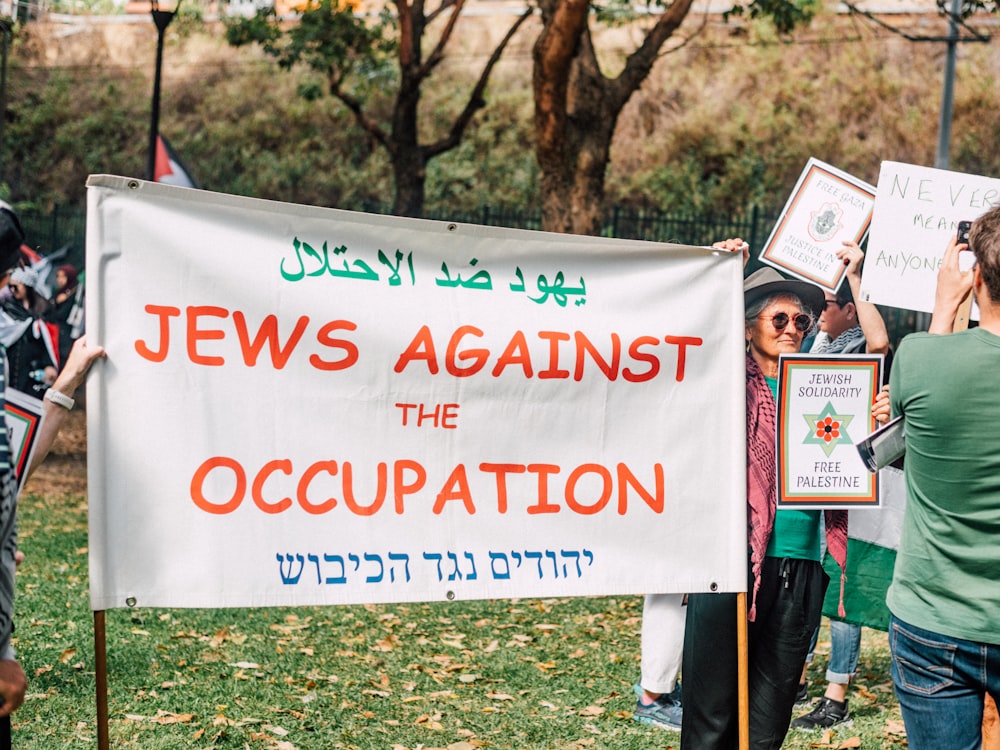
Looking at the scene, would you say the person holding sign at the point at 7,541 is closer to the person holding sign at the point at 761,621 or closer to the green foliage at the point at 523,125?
the person holding sign at the point at 761,621

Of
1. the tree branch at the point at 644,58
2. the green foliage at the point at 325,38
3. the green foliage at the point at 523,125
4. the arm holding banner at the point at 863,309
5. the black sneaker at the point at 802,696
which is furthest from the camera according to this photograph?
the green foliage at the point at 523,125

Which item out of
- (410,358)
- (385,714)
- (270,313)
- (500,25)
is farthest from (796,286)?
(500,25)

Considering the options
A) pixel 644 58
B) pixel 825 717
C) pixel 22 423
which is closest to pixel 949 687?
pixel 22 423

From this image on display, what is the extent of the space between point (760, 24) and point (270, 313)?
27.9m

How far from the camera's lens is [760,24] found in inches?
1135

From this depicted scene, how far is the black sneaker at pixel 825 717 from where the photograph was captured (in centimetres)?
526

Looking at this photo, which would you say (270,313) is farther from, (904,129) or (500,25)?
(500,25)

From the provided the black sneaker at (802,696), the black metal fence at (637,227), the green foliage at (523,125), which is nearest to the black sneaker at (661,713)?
the black sneaker at (802,696)

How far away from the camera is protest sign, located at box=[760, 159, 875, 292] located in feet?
13.3

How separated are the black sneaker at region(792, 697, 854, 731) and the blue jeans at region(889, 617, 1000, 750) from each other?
2737 millimetres

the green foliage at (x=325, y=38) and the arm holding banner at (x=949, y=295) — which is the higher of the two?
the green foliage at (x=325, y=38)

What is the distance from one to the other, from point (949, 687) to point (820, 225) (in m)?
1.91

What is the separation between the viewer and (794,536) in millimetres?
3805

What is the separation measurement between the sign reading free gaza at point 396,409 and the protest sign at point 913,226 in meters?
0.67
